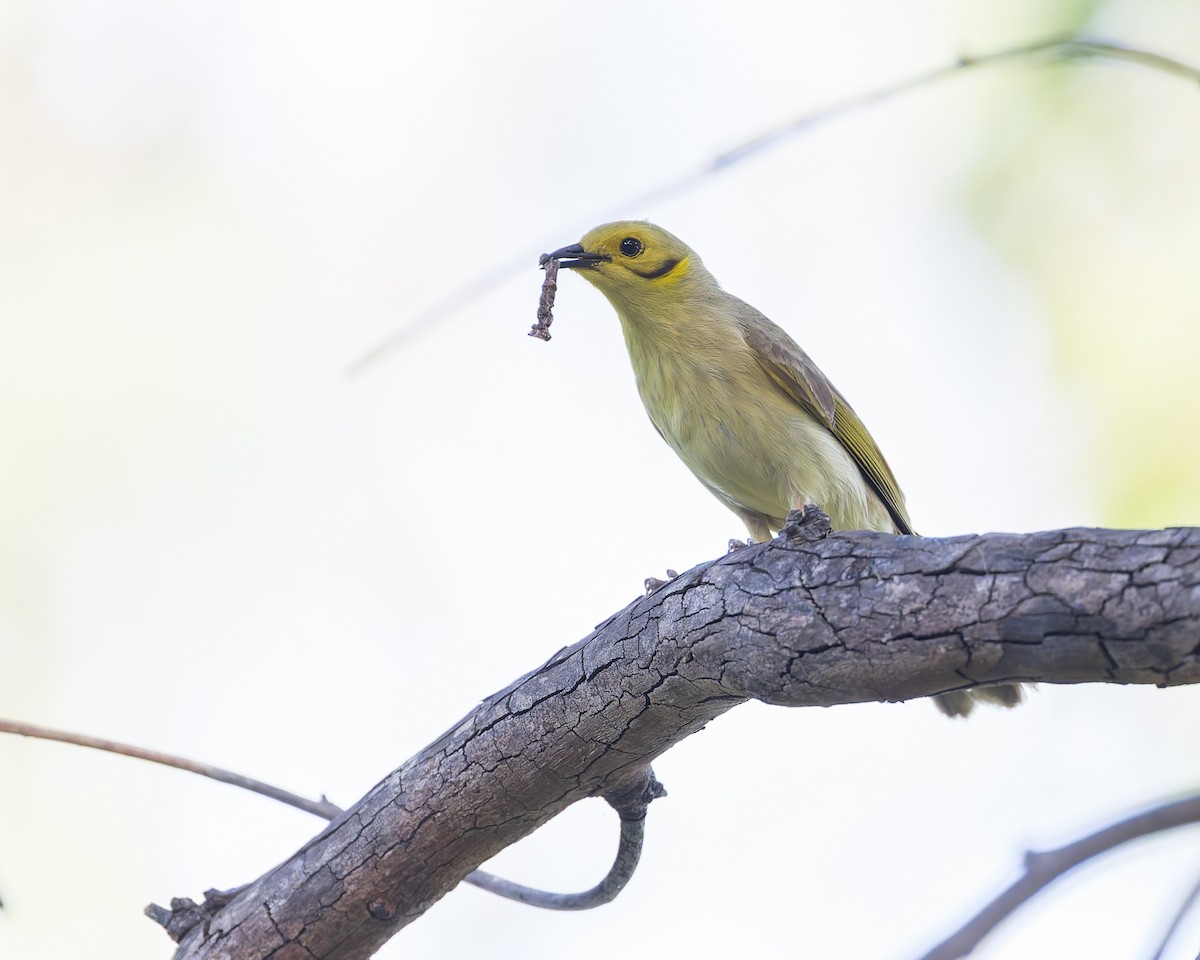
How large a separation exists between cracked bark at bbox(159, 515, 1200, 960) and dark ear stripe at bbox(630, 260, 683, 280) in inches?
87.9

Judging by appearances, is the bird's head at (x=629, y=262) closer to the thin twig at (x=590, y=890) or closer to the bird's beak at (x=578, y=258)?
the bird's beak at (x=578, y=258)

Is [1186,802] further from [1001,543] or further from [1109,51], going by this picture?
[1109,51]

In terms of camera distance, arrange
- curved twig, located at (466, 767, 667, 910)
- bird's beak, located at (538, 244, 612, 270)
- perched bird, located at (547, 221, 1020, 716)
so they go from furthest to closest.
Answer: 1. bird's beak, located at (538, 244, 612, 270)
2. perched bird, located at (547, 221, 1020, 716)
3. curved twig, located at (466, 767, 667, 910)

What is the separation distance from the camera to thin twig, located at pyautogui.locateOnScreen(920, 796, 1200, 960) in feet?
5.35

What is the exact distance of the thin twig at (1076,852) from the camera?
163 cm

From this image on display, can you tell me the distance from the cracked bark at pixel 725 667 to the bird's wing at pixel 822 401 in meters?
1.79

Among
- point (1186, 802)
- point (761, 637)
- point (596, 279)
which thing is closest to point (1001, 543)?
point (761, 637)

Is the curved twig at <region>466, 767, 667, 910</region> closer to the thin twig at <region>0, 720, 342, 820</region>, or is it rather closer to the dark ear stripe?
the thin twig at <region>0, 720, 342, 820</region>

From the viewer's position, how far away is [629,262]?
5.40 metres

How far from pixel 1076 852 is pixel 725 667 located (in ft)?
4.86

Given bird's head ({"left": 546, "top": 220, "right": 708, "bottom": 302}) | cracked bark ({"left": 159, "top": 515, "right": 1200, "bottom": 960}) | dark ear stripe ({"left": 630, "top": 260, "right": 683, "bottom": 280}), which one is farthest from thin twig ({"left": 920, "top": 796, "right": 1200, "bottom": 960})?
dark ear stripe ({"left": 630, "top": 260, "right": 683, "bottom": 280})

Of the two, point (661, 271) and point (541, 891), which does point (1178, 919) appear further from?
point (661, 271)

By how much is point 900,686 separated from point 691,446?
87.9 inches

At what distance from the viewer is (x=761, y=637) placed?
307cm
